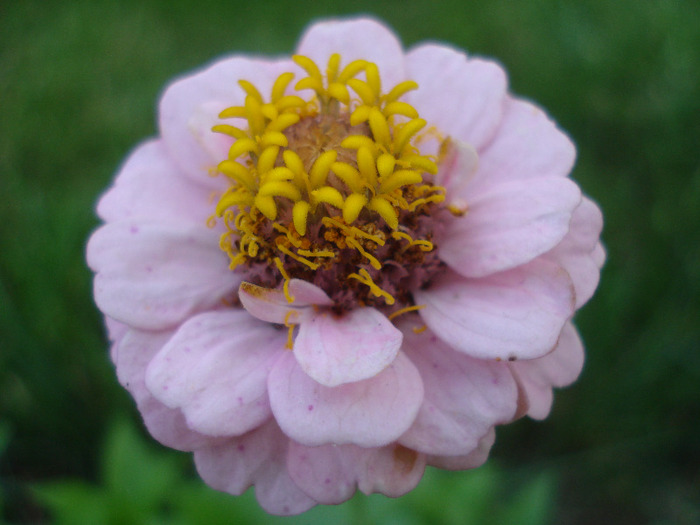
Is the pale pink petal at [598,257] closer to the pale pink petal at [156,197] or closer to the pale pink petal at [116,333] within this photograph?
the pale pink petal at [156,197]

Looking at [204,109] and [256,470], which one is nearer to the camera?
[256,470]

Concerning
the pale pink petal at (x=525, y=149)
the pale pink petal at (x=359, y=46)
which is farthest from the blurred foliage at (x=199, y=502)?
the pale pink petal at (x=359, y=46)

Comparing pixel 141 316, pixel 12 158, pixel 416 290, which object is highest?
pixel 416 290

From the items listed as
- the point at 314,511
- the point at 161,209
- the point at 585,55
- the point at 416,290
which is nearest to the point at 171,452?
the point at 314,511

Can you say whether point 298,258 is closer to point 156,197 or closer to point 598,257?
point 156,197

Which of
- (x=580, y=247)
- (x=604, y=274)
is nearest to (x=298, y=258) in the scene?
(x=580, y=247)

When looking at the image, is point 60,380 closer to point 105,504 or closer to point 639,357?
point 105,504
